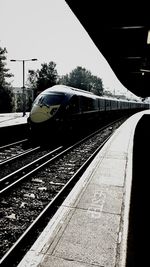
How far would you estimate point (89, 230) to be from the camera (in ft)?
17.1

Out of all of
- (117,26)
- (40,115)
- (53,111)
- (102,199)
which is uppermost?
(117,26)

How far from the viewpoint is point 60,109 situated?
49.9 feet

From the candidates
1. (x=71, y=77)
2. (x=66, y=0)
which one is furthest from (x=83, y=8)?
(x=71, y=77)

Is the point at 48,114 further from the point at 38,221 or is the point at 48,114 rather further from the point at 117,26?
the point at 38,221

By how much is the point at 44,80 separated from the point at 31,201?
73.7 metres

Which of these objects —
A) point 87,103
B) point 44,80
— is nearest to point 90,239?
point 87,103

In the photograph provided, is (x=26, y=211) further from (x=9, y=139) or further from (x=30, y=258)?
(x=9, y=139)

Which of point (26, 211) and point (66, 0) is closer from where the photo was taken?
point (66, 0)

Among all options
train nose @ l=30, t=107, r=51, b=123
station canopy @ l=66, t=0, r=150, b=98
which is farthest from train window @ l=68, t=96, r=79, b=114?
station canopy @ l=66, t=0, r=150, b=98

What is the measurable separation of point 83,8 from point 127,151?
8604mm

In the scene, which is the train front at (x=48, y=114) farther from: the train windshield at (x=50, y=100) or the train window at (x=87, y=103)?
the train window at (x=87, y=103)

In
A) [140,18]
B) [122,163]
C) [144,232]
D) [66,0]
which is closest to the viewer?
[144,232]

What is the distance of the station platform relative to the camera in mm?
4238

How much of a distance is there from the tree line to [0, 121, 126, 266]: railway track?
921 inches
